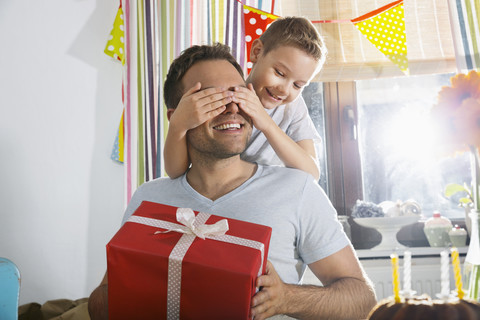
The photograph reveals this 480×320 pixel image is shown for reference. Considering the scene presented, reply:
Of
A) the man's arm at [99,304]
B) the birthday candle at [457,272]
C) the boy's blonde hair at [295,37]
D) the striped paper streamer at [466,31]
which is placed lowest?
the man's arm at [99,304]

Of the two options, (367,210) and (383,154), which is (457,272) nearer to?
(367,210)

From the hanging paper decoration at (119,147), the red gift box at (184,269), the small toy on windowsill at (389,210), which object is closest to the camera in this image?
the red gift box at (184,269)

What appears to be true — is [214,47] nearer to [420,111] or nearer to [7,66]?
[7,66]

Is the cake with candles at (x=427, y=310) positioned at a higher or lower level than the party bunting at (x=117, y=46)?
lower

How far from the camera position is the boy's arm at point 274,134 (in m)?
1.20

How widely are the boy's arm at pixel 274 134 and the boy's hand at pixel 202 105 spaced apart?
0.04 meters

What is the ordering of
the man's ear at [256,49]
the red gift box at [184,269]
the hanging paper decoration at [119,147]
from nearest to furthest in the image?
1. the red gift box at [184,269]
2. the man's ear at [256,49]
3. the hanging paper decoration at [119,147]

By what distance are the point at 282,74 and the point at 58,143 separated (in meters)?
1.48

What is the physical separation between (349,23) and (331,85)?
459 millimetres

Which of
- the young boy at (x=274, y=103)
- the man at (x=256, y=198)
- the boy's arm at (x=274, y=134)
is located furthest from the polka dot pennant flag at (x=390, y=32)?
the man at (x=256, y=198)

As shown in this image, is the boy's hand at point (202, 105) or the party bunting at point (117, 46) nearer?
the boy's hand at point (202, 105)

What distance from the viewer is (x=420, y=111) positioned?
2904mm

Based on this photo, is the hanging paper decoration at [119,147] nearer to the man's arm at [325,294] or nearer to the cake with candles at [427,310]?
the man's arm at [325,294]

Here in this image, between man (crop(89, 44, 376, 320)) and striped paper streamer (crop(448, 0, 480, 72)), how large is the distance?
5.07 feet
